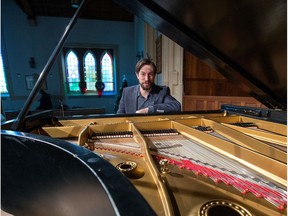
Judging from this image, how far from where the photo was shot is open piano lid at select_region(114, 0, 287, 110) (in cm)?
86

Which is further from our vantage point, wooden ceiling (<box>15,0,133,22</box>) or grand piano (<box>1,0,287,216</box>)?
wooden ceiling (<box>15,0,133,22</box>)

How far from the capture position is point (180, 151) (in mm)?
1054

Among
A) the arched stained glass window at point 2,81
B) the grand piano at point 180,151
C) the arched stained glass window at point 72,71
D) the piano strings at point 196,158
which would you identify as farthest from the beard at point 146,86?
the arched stained glass window at point 2,81

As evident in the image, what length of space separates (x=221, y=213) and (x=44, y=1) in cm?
825

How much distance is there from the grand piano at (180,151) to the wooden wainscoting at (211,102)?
2595 mm

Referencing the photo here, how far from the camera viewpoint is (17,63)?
674 centimetres

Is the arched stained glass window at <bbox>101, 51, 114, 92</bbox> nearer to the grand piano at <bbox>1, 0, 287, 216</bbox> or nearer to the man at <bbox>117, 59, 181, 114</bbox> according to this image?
the man at <bbox>117, 59, 181, 114</bbox>

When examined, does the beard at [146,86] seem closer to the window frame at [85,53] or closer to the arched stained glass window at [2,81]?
the window frame at [85,53]

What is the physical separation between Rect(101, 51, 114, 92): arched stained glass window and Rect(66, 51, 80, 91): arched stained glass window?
1.10 m

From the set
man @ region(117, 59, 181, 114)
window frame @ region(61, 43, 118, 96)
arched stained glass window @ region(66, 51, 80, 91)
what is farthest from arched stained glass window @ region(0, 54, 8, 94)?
man @ region(117, 59, 181, 114)

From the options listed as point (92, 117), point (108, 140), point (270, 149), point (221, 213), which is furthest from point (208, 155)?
point (92, 117)

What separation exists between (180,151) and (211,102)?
3.33 meters

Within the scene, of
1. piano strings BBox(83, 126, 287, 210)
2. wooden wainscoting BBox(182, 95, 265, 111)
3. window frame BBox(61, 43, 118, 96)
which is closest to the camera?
piano strings BBox(83, 126, 287, 210)

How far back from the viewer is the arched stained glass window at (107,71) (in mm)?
7717
